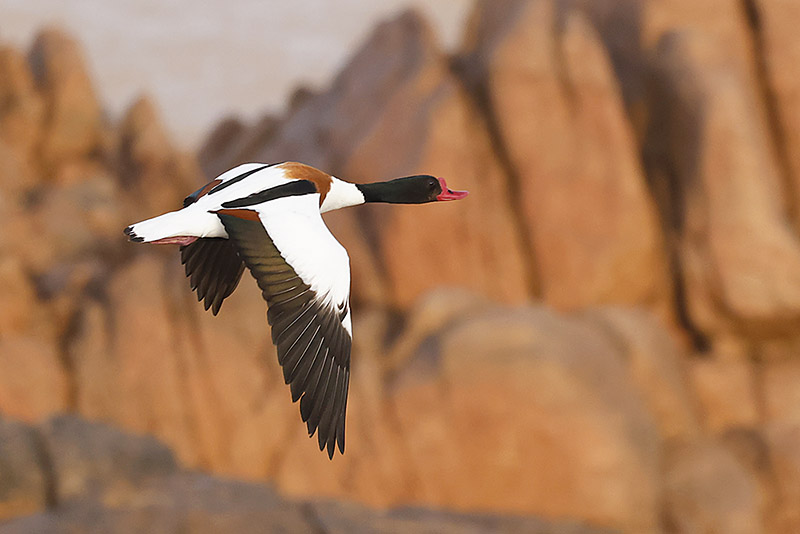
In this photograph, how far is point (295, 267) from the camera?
8.09ft

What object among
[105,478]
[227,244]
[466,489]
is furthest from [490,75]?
[227,244]

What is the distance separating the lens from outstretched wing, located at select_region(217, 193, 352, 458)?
7.87 feet

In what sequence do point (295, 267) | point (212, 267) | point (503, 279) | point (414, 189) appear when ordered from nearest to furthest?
point (295, 267) → point (212, 267) → point (414, 189) → point (503, 279)

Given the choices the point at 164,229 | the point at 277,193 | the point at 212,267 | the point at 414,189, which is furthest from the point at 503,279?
the point at 164,229

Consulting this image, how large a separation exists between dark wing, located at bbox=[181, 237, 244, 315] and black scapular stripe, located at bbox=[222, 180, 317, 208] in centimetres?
48

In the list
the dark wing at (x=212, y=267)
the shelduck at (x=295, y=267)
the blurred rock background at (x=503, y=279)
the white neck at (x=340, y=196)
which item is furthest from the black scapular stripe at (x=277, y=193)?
the blurred rock background at (x=503, y=279)

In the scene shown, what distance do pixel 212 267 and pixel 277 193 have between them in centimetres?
57

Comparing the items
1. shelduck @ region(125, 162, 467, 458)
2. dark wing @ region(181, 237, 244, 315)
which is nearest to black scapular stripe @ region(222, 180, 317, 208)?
shelduck @ region(125, 162, 467, 458)

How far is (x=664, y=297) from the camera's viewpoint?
470 inches

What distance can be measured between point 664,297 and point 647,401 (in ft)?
7.67

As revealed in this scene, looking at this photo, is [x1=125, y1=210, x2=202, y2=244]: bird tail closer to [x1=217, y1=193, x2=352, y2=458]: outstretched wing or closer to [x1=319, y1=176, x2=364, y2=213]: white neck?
[x1=217, y1=193, x2=352, y2=458]: outstretched wing

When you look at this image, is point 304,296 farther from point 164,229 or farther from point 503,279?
point 503,279

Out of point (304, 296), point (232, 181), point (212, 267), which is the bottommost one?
point (304, 296)

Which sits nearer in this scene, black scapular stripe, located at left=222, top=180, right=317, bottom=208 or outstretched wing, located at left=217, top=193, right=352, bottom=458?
outstretched wing, located at left=217, top=193, right=352, bottom=458
